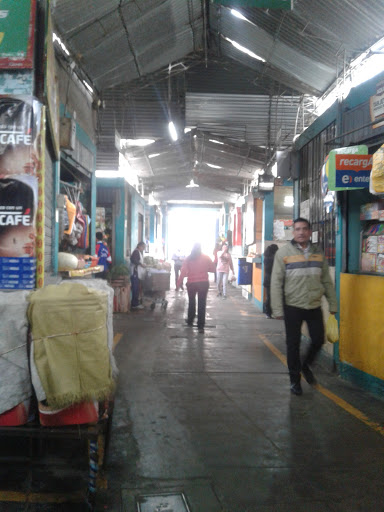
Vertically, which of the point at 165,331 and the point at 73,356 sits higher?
the point at 73,356

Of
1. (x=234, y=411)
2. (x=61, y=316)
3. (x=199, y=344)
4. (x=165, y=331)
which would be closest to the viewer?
(x=61, y=316)

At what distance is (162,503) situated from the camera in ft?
9.84

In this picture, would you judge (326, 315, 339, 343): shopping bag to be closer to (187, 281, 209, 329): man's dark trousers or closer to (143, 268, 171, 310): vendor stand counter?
(187, 281, 209, 329): man's dark trousers

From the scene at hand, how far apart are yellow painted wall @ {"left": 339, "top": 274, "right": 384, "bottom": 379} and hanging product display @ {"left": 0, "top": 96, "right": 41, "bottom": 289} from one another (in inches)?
153

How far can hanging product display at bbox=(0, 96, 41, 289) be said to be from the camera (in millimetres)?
4559

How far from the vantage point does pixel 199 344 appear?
810 centimetres

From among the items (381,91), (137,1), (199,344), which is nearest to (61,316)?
(381,91)

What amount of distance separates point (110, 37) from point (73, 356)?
6339 millimetres

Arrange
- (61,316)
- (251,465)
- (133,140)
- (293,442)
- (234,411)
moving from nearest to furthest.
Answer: (61,316) → (251,465) → (293,442) → (234,411) → (133,140)

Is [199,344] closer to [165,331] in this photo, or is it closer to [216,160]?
[165,331]

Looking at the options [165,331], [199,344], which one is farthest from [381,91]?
[165,331]

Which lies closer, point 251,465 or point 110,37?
point 251,465

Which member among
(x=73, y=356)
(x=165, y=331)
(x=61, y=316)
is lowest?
(x=165, y=331)

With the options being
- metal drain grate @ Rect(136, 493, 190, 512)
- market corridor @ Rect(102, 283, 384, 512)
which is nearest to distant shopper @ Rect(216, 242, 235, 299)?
market corridor @ Rect(102, 283, 384, 512)
